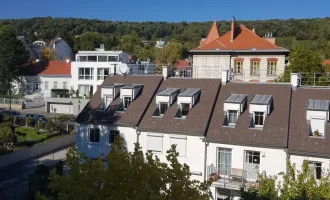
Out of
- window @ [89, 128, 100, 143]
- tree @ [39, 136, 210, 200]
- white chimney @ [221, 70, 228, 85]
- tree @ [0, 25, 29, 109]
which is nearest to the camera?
tree @ [39, 136, 210, 200]

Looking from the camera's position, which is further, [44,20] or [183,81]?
[44,20]

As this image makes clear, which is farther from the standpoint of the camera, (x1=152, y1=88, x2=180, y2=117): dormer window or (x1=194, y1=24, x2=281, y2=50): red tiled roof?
(x1=194, y1=24, x2=281, y2=50): red tiled roof

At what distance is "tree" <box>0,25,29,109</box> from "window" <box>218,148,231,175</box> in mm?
49389

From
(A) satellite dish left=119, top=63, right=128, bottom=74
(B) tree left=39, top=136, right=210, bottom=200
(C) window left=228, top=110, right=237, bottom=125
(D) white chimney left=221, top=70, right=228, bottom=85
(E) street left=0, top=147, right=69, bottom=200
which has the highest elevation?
(A) satellite dish left=119, top=63, right=128, bottom=74

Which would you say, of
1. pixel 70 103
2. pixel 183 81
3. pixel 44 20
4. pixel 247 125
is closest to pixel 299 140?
pixel 247 125

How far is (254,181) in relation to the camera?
888 inches

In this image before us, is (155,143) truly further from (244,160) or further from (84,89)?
(84,89)

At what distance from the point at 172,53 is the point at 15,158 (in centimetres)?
6067

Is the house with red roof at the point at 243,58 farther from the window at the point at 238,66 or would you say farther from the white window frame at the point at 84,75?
the white window frame at the point at 84,75

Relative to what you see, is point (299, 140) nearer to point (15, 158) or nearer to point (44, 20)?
point (15, 158)

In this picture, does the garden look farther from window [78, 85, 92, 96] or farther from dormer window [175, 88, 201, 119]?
dormer window [175, 88, 201, 119]

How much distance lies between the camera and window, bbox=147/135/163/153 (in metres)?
25.6

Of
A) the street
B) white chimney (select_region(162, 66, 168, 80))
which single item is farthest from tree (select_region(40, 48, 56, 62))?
white chimney (select_region(162, 66, 168, 80))

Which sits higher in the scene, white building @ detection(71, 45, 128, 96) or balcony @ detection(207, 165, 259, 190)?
white building @ detection(71, 45, 128, 96)
